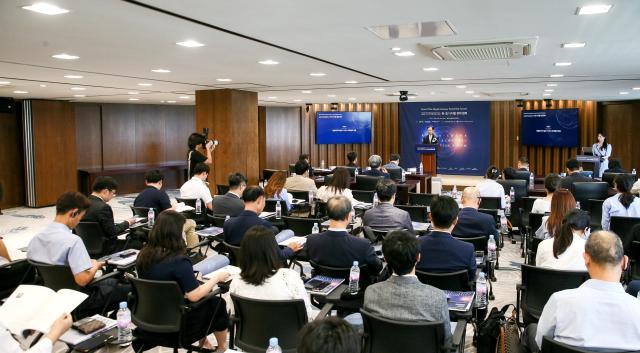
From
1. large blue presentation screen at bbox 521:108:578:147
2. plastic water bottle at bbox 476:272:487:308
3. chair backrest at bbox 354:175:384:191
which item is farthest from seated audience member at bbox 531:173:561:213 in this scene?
large blue presentation screen at bbox 521:108:578:147

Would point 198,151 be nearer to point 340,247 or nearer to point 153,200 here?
point 153,200

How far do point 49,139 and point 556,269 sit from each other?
14630 mm

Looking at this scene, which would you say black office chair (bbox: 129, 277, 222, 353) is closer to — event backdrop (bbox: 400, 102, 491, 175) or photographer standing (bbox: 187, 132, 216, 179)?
photographer standing (bbox: 187, 132, 216, 179)

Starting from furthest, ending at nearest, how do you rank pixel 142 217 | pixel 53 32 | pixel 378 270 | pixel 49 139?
pixel 49 139, pixel 142 217, pixel 53 32, pixel 378 270

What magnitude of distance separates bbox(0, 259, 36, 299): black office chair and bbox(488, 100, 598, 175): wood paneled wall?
16915mm

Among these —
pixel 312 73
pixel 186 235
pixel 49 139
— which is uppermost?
pixel 312 73

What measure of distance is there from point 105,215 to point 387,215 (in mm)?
3274

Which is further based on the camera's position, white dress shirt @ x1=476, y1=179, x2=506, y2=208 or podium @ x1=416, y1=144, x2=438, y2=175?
podium @ x1=416, y1=144, x2=438, y2=175

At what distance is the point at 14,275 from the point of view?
471cm

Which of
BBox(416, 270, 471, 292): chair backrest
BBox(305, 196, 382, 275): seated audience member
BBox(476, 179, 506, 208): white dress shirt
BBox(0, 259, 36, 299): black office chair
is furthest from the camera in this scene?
BBox(476, 179, 506, 208): white dress shirt

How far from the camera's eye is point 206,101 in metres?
11.8

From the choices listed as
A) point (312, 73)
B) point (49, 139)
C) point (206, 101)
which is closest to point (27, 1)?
point (312, 73)

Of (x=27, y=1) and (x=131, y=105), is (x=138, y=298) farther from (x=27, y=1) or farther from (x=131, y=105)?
(x=131, y=105)

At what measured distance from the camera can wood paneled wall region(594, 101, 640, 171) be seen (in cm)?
1772
